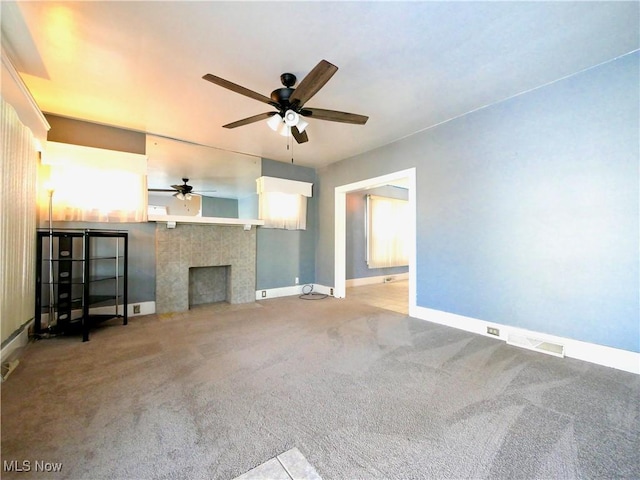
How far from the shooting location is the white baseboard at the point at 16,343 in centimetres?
210

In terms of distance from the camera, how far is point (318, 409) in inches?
64.1

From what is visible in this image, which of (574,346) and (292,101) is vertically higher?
(292,101)

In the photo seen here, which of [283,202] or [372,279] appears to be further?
[372,279]

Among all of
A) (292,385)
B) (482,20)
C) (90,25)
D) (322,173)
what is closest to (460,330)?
(292,385)

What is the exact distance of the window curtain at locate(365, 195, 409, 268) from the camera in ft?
20.5

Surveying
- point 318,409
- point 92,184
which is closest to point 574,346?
point 318,409

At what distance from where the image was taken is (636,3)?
166 centimetres

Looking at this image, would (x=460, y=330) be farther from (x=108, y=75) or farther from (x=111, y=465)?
(x=108, y=75)

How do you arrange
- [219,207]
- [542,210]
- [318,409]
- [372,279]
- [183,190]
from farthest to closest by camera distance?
1. [372,279]
2. [219,207]
3. [183,190]
4. [542,210]
5. [318,409]

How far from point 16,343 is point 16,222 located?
3.72ft

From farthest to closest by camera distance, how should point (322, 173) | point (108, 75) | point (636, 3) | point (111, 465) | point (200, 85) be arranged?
point (322, 173)
point (200, 85)
point (108, 75)
point (636, 3)
point (111, 465)

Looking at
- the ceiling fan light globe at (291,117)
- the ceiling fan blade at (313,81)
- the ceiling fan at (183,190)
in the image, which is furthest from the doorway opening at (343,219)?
the ceiling fan at (183,190)

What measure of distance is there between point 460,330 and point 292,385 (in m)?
2.28

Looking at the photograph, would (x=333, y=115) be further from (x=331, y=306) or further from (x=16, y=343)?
(x=16, y=343)
